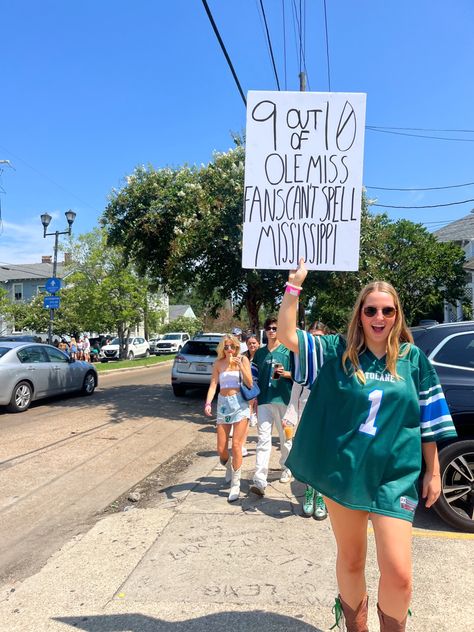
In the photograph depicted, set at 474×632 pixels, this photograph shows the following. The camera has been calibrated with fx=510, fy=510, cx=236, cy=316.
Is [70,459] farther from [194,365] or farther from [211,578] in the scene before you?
[194,365]

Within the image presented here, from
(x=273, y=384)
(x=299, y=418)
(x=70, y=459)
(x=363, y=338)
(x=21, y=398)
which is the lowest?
(x=70, y=459)

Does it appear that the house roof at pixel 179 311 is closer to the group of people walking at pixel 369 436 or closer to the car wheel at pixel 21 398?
the car wheel at pixel 21 398

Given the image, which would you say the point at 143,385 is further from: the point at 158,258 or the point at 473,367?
the point at 473,367

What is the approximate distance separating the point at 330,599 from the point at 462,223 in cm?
3688

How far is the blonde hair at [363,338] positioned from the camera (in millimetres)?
2363

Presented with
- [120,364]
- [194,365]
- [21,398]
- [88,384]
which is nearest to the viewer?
[21,398]

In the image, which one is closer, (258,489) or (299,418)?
(258,489)

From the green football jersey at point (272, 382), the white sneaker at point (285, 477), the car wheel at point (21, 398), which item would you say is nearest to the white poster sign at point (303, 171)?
the green football jersey at point (272, 382)

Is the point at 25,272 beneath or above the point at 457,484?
above

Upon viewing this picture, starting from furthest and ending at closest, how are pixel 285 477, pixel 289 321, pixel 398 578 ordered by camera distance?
pixel 285 477
pixel 289 321
pixel 398 578

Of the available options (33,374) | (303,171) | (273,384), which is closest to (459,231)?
(33,374)

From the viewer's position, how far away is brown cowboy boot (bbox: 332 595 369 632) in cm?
245

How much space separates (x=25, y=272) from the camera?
52.4 meters

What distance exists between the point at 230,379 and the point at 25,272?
52113 millimetres
